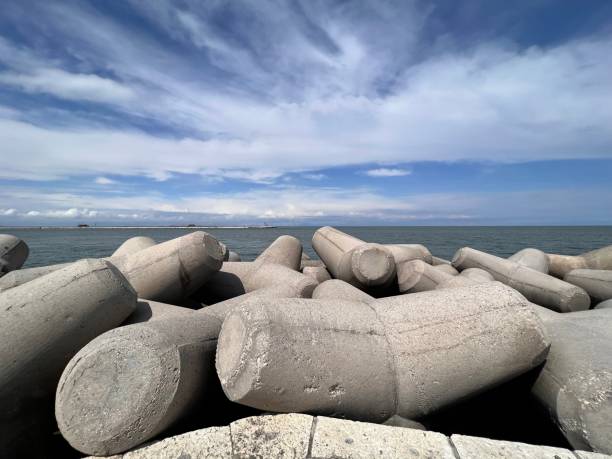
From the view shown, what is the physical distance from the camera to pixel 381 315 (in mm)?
2459

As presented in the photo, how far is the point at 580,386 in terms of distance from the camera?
88.0 inches

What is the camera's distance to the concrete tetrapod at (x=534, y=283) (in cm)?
509

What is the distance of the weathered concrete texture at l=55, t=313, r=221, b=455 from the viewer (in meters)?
1.88

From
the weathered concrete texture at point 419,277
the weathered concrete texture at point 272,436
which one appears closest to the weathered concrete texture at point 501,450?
the weathered concrete texture at point 272,436

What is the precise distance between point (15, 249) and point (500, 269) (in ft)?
27.1

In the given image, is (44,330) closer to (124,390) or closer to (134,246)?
(124,390)

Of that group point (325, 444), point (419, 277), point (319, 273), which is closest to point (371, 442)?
point (325, 444)

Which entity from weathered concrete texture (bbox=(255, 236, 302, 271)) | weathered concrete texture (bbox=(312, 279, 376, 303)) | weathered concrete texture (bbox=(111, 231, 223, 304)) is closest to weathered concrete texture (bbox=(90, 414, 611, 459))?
weathered concrete texture (bbox=(312, 279, 376, 303))

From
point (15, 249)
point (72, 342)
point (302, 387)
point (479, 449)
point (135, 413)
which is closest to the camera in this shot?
point (479, 449)

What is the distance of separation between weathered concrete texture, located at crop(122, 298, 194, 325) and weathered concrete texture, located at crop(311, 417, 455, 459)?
1.86 m

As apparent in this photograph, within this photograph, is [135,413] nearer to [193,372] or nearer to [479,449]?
[193,372]

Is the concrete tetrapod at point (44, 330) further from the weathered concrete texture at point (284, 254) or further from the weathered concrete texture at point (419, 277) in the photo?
the weathered concrete texture at point (419, 277)

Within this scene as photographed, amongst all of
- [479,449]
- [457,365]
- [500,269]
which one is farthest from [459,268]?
[479,449]

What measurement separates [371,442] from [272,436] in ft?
1.65
